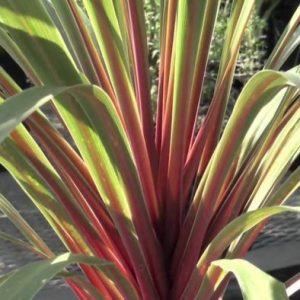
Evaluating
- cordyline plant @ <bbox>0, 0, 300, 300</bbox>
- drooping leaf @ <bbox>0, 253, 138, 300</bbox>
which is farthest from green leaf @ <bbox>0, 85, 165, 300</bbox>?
drooping leaf @ <bbox>0, 253, 138, 300</bbox>

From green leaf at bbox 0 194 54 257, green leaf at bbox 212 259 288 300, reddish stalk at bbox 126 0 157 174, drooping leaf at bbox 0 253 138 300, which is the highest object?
reddish stalk at bbox 126 0 157 174

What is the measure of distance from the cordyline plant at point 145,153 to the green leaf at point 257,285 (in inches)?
1.2

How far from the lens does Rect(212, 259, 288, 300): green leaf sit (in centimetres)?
54

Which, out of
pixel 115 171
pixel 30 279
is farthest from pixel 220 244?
pixel 30 279

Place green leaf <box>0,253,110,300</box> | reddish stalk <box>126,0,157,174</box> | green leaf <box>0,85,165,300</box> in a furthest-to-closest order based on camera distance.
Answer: reddish stalk <box>126,0,157,174</box>
green leaf <box>0,85,165,300</box>
green leaf <box>0,253,110,300</box>

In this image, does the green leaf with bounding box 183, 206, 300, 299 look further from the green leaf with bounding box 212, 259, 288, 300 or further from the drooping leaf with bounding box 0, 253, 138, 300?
the drooping leaf with bounding box 0, 253, 138, 300

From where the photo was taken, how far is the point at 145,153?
32.1 inches

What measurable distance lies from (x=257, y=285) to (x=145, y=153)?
0.29 meters

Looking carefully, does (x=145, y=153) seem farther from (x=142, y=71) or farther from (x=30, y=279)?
(x=30, y=279)

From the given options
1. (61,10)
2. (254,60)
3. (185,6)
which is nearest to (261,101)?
(185,6)

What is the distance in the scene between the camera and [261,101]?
689mm

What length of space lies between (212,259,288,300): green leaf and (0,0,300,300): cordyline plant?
1.2 inches

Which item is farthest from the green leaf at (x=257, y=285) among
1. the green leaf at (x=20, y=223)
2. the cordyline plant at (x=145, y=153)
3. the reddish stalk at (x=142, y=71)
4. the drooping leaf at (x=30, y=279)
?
the green leaf at (x=20, y=223)

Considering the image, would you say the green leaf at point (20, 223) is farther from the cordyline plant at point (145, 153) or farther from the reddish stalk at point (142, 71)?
the reddish stalk at point (142, 71)
